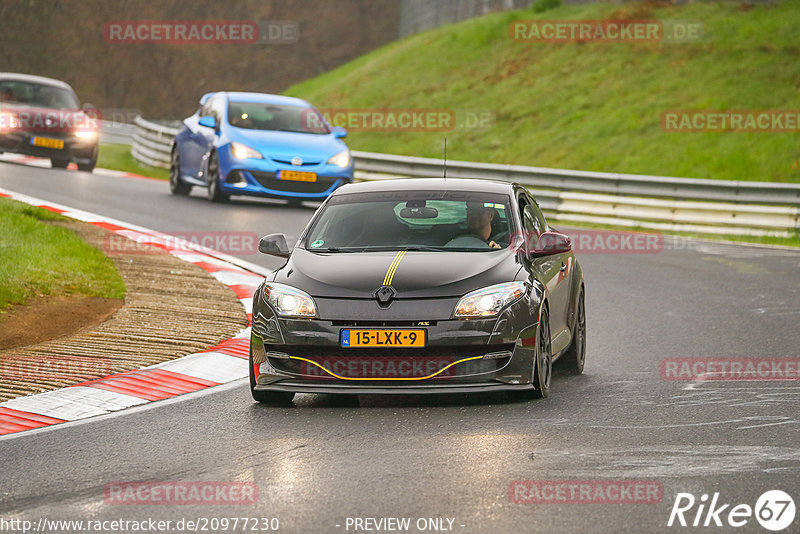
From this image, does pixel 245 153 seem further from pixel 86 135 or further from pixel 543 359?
pixel 543 359

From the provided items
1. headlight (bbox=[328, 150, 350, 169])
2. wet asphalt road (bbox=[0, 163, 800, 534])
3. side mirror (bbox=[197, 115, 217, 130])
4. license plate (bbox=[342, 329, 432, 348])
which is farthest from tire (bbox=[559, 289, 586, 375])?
side mirror (bbox=[197, 115, 217, 130])

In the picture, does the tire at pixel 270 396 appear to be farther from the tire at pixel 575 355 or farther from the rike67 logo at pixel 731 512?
the rike67 logo at pixel 731 512

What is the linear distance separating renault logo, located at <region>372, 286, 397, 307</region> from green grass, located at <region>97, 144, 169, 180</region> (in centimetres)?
2081

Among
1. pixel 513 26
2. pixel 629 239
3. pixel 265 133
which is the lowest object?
pixel 629 239

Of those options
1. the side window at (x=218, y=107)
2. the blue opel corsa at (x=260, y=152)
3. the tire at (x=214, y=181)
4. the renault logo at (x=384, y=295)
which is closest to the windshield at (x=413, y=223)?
the renault logo at (x=384, y=295)

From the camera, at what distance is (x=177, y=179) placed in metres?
22.4

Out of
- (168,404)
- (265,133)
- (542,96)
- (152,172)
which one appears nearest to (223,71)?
(542,96)

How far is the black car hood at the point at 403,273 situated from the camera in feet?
26.7

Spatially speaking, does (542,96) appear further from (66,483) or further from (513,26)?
(66,483)

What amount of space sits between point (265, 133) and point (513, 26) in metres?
22.0

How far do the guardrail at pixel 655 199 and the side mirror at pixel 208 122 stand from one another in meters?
4.60

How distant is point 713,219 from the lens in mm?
22016

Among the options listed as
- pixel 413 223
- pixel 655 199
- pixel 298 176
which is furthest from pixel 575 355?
pixel 655 199

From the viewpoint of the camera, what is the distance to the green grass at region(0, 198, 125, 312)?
12227 mm
